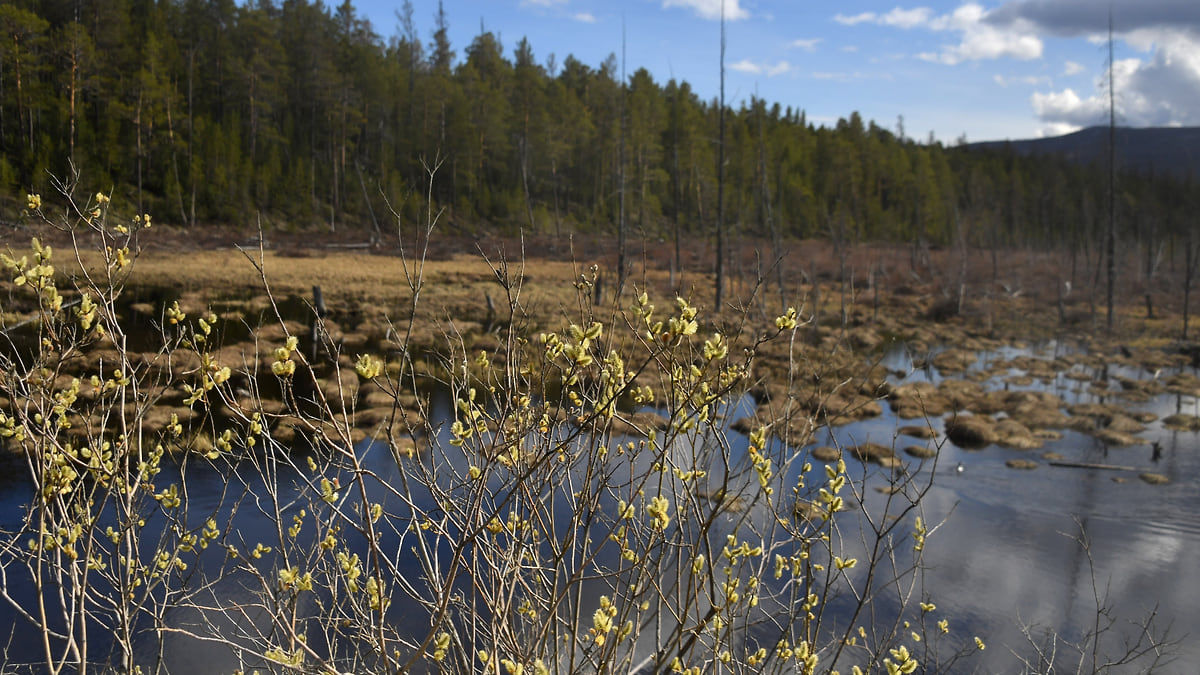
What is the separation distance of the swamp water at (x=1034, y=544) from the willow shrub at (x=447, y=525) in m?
0.16

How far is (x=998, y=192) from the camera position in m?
62.0

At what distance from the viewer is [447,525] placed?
675 centimetres

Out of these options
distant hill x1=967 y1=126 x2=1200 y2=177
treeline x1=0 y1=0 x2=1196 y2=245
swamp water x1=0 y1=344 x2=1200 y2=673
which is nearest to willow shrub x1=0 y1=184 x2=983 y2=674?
swamp water x1=0 y1=344 x2=1200 y2=673

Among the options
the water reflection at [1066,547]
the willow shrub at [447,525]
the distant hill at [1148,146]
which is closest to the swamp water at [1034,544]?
the water reflection at [1066,547]

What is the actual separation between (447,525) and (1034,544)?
6402mm

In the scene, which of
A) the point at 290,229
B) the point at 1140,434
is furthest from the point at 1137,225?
the point at 290,229

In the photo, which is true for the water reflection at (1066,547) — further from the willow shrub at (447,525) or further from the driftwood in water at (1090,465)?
the willow shrub at (447,525)

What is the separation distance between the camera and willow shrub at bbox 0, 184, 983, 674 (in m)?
2.46

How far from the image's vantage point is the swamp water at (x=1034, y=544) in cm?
631

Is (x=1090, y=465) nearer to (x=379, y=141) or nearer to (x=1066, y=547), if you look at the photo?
(x=1066, y=547)

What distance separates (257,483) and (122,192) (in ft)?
93.8

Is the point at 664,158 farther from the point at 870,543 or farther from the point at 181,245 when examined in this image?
the point at 870,543

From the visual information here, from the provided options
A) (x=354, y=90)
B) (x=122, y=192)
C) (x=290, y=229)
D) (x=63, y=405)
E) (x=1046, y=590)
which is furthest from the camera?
(x=354, y=90)

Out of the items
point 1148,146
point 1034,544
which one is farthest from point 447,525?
point 1148,146
